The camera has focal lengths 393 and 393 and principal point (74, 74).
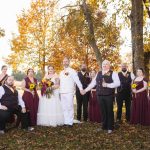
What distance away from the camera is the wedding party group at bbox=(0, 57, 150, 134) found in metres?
10.7

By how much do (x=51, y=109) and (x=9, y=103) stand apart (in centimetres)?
164

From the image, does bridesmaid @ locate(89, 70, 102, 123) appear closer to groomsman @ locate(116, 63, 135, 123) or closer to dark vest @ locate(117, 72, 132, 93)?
groomsman @ locate(116, 63, 135, 123)

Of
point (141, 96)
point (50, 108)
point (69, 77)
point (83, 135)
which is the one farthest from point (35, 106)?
point (141, 96)

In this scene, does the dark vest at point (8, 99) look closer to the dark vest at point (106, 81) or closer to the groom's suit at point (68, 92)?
the groom's suit at point (68, 92)

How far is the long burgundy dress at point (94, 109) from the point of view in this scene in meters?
12.9

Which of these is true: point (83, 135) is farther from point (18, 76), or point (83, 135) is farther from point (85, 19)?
point (18, 76)

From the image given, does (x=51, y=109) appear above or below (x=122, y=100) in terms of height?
below

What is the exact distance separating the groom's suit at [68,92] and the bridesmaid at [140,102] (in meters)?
1.95

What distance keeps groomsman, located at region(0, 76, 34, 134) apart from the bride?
96cm

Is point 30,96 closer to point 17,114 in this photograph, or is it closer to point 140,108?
point 17,114

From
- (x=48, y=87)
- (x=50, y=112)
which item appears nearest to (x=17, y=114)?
(x=50, y=112)

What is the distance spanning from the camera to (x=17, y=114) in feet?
36.4

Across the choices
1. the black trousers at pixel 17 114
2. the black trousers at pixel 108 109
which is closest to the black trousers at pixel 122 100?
the black trousers at pixel 108 109

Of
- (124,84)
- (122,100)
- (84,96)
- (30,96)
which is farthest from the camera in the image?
(84,96)
